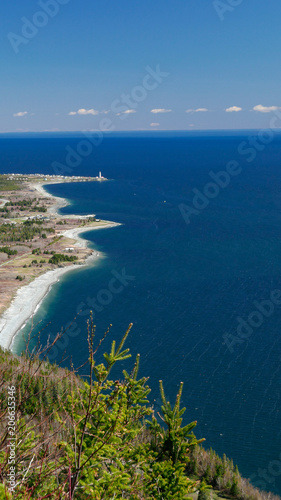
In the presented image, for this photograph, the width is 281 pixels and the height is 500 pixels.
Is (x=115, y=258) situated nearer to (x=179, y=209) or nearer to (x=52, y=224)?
(x=52, y=224)

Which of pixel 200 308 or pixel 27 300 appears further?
pixel 27 300

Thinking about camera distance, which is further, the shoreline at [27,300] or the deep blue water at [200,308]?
the shoreline at [27,300]

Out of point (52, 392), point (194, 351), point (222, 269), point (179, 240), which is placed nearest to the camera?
point (52, 392)

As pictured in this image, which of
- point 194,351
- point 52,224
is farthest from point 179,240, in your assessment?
point 194,351

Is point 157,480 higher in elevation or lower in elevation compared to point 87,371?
higher

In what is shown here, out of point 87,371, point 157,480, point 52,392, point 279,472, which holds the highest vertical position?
point 157,480

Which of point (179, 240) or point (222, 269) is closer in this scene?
point (222, 269)

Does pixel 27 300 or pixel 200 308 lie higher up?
pixel 27 300

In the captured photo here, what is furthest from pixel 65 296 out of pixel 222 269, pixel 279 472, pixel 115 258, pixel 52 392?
pixel 279 472

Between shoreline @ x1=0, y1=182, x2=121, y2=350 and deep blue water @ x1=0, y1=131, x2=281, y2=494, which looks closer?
deep blue water @ x1=0, y1=131, x2=281, y2=494

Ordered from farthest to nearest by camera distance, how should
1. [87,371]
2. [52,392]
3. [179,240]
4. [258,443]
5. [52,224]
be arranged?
A: [52,224]
[179,240]
[87,371]
[258,443]
[52,392]
